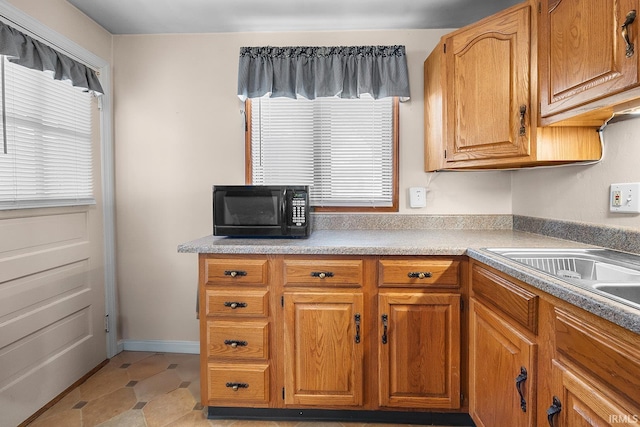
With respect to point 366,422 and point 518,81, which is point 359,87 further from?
point 366,422

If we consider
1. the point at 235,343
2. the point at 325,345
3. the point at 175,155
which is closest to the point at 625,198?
the point at 325,345

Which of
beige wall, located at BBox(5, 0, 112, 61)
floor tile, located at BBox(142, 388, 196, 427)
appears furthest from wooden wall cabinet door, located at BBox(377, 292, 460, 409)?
beige wall, located at BBox(5, 0, 112, 61)

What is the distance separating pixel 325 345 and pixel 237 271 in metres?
0.57

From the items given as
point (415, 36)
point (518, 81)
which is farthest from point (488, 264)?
point (415, 36)

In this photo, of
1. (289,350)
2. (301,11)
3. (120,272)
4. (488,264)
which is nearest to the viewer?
(488,264)

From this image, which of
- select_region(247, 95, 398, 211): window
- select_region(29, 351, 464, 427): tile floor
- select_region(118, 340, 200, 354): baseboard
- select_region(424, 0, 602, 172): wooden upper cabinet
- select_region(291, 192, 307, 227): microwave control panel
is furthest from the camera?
select_region(118, 340, 200, 354): baseboard

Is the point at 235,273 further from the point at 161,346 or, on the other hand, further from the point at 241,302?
the point at 161,346

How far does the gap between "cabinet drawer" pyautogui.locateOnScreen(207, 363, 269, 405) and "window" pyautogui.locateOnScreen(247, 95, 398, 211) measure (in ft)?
3.57

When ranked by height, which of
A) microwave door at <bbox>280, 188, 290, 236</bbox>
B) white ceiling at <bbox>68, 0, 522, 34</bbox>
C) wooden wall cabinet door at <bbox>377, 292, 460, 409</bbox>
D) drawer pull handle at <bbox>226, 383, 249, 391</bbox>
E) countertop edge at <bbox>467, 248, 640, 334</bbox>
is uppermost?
white ceiling at <bbox>68, 0, 522, 34</bbox>

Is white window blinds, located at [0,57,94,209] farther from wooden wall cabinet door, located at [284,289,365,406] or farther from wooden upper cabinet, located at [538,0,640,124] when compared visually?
wooden upper cabinet, located at [538,0,640,124]

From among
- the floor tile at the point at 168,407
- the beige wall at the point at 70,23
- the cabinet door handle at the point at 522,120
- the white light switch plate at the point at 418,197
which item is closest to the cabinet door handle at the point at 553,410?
the cabinet door handle at the point at 522,120

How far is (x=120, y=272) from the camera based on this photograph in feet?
8.20

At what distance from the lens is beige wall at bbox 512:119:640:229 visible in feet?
4.59

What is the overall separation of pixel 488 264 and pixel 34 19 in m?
2.50
